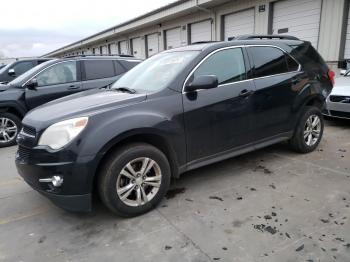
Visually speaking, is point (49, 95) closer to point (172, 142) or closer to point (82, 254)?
point (172, 142)

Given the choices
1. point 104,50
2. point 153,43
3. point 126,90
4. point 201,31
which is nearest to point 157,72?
point 126,90

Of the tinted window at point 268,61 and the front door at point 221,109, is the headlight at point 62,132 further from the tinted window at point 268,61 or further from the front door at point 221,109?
the tinted window at point 268,61

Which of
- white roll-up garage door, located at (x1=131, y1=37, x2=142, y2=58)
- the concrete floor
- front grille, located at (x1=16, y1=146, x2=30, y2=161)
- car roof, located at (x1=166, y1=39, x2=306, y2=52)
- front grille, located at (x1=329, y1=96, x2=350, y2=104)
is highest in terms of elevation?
white roll-up garage door, located at (x1=131, y1=37, x2=142, y2=58)

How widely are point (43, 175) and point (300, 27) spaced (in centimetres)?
1033

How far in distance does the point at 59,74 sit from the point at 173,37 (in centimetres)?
1195

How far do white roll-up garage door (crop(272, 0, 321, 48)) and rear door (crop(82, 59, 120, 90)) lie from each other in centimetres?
692

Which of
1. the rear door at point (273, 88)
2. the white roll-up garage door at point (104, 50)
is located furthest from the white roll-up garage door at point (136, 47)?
the rear door at point (273, 88)

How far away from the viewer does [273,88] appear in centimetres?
416

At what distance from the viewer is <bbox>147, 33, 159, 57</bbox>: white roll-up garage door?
19656 millimetres

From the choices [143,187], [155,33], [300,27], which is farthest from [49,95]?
[155,33]

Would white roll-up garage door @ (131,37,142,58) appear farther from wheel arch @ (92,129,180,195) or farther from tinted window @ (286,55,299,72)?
wheel arch @ (92,129,180,195)

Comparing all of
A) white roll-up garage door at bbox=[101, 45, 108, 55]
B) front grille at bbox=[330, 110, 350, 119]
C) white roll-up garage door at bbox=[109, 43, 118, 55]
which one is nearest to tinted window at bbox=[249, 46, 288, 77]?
front grille at bbox=[330, 110, 350, 119]

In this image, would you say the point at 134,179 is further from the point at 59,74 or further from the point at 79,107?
the point at 59,74

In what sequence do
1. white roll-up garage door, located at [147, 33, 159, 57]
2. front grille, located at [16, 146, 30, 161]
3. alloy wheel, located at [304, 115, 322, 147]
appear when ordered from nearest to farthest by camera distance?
front grille, located at [16, 146, 30, 161], alloy wheel, located at [304, 115, 322, 147], white roll-up garage door, located at [147, 33, 159, 57]
